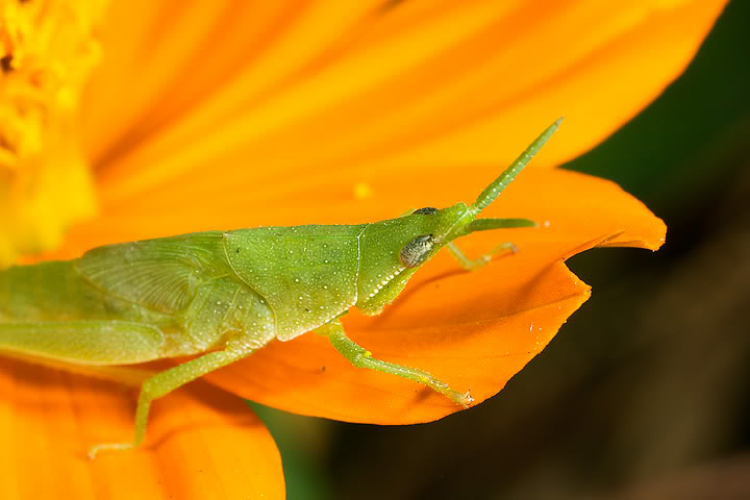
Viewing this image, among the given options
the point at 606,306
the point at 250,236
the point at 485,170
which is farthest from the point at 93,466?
the point at 606,306

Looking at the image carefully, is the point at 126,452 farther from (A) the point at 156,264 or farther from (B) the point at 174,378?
(A) the point at 156,264

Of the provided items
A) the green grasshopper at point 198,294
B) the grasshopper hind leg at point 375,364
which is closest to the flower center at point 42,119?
the green grasshopper at point 198,294

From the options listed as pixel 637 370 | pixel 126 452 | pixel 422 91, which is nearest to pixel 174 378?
pixel 126 452

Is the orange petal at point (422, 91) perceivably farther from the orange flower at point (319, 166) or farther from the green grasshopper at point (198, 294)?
the green grasshopper at point (198, 294)

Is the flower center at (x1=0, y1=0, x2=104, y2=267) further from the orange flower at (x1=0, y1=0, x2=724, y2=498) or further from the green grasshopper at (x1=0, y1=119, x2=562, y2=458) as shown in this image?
the green grasshopper at (x1=0, y1=119, x2=562, y2=458)

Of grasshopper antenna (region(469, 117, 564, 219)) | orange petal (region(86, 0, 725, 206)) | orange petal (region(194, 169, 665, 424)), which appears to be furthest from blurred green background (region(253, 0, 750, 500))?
grasshopper antenna (region(469, 117, 564, 219))

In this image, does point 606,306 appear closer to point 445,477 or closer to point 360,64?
point 445,477
